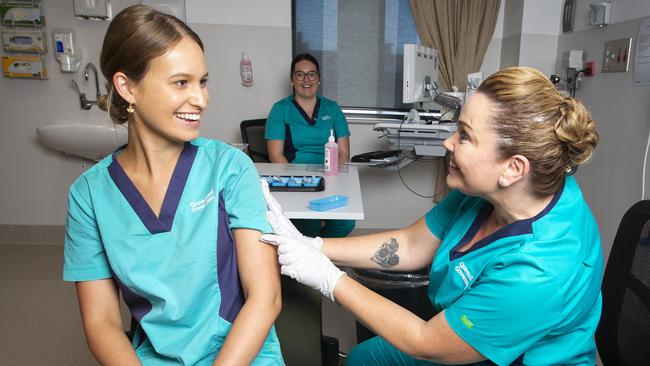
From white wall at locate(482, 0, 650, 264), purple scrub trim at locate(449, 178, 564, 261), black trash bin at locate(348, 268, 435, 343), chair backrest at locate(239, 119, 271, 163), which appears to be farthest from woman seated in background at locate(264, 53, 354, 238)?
purple scrub trim at locate(449, 178, 564, 261)

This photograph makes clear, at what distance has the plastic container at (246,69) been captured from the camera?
10.7 ft

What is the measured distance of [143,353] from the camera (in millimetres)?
1057

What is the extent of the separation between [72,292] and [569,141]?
2753mm

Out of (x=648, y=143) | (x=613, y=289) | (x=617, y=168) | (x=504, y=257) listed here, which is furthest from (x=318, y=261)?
(x=617, y=168)

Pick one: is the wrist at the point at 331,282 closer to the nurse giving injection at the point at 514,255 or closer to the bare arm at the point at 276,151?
the nurse giving injection at the point at 514,255

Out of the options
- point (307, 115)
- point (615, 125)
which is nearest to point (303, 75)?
point (307, 115)

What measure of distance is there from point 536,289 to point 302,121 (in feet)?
7.29

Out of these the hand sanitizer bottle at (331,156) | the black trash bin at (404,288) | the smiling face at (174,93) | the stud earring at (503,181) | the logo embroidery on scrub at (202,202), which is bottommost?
the black trash bin at (404,288)

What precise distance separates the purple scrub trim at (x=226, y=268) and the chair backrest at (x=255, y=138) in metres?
2.00

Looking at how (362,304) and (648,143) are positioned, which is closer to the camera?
(362,304)

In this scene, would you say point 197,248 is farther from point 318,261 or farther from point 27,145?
point 27,145

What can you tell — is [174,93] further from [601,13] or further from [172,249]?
[601,13]

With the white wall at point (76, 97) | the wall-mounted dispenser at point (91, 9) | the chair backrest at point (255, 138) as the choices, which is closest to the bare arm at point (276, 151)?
the chair backrest at point (255, 138)

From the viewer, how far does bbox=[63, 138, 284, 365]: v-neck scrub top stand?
0.98 metres
